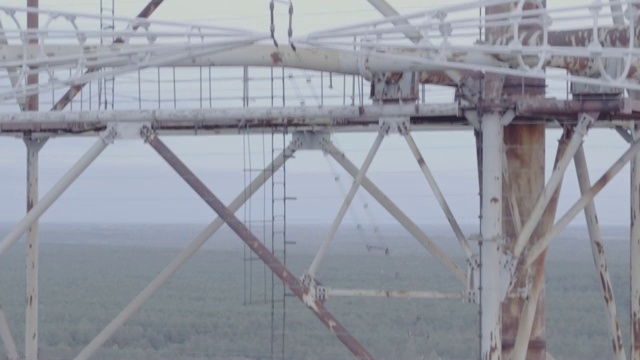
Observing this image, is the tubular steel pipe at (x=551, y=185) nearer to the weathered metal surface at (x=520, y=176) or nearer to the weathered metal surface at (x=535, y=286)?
the weathered metal surface at (x=535, y=286)

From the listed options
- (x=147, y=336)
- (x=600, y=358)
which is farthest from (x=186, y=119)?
(x=147, y=336)

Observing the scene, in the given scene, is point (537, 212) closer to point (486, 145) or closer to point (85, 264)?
point (486, 145)

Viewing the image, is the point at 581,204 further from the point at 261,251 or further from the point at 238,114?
the point at 238,114

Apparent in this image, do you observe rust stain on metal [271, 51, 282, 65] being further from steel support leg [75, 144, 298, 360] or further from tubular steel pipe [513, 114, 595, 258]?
tubular steel pipe [513, 114, 595, 258]

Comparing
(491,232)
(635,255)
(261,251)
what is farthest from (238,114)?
(635,255)

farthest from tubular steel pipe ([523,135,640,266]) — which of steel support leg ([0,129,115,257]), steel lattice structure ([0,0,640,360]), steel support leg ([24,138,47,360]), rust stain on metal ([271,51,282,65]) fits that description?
steel support leg ([24,138,47,360])
